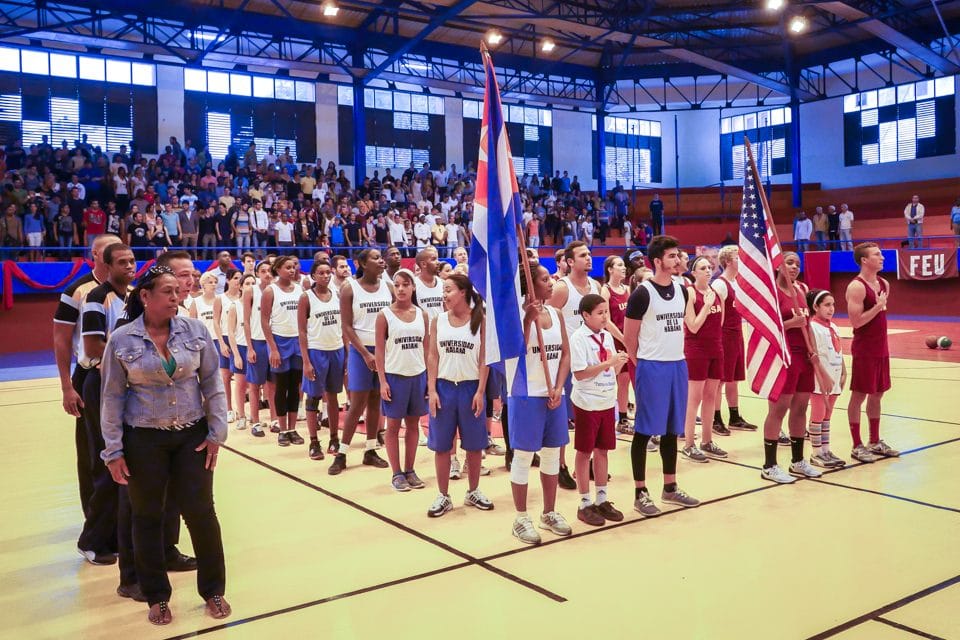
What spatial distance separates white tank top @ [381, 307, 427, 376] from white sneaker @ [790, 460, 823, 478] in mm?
3166

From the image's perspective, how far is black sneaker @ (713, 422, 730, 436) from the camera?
27.7ft

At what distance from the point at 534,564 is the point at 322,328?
4024 millimetres

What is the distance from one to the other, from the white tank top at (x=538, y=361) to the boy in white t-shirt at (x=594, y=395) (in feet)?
0.42

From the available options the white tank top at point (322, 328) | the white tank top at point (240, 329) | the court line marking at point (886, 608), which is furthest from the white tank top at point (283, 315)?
the court line marking at point (886, 608)

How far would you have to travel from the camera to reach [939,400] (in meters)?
10.0

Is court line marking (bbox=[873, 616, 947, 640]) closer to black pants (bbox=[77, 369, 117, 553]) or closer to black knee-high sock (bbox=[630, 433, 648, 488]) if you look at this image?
black knee-high sock (bbox=[630, 433, 648, 488])

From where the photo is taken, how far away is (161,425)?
392 centimetres

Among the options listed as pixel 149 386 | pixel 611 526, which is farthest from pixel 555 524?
pixel 149 386

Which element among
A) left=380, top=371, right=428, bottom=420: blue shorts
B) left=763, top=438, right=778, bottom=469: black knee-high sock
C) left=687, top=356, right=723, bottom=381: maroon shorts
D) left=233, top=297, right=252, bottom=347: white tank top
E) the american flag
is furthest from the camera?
left=233, top=297, right=252, bottom=347: white tank top

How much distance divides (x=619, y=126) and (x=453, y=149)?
864cm

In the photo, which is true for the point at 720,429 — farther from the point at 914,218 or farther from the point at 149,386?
the point at 914,218

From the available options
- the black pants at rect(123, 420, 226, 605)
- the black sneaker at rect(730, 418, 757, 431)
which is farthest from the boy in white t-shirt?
the black sneaker at rect(730, 418, 757, 431)

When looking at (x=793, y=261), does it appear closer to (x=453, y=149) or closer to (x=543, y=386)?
(x=543, y=386)

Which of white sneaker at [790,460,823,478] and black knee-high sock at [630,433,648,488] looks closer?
black knee-high sock at [630,433,648,488]
